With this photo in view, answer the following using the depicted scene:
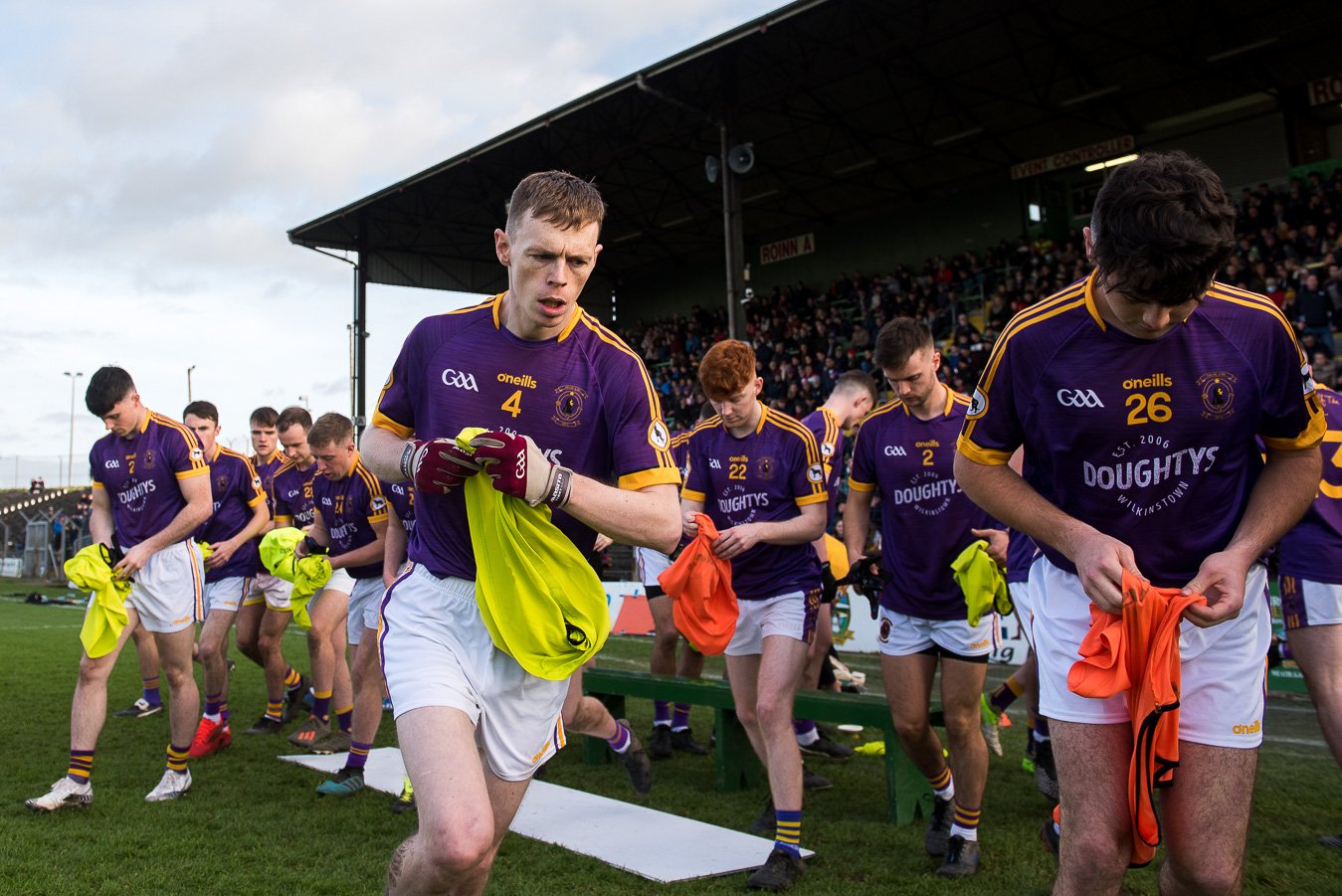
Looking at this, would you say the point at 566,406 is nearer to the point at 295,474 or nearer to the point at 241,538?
the point at 241,538

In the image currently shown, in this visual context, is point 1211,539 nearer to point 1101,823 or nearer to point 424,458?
point 1101,823

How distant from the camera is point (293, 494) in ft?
28.3

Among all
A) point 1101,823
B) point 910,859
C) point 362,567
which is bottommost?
point 910,859

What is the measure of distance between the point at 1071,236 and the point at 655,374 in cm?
1316

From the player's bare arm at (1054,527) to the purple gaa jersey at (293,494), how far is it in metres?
6.68

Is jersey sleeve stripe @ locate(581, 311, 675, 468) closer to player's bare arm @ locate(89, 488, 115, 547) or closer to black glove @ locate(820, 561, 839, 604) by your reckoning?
black glove @ locate(820, 561, 839, 604)

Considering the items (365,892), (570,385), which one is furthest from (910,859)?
(570,385)

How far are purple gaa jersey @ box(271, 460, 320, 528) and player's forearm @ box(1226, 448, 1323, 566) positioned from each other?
23.6 feet

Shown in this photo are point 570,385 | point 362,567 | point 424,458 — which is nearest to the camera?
point 424,458

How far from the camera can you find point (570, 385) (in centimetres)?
325

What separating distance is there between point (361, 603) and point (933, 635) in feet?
13.7

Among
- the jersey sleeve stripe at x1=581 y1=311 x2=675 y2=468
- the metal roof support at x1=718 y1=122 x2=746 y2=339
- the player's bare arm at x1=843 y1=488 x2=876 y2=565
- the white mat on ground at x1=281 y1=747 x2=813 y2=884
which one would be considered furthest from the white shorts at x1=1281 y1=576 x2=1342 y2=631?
the metal roof support at x1=718 y1=122 x2=746 y2=339

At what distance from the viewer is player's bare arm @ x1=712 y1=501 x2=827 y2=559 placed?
5.24 metres

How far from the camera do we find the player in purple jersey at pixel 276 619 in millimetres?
8453
